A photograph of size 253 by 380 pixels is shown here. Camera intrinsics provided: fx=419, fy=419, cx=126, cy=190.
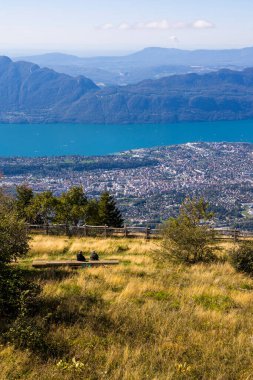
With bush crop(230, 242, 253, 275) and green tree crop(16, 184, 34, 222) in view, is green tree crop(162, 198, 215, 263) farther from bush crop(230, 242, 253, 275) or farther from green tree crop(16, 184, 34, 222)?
green tree crop(16, 184, 34, 222)

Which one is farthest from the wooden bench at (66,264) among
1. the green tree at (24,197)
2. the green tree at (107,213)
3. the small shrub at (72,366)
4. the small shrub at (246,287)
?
the green tree at (24,197)

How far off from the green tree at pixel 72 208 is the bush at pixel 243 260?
71.6 feet

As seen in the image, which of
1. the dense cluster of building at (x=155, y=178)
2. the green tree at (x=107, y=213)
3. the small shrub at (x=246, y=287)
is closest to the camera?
the small shrub at (x=246, y=287)

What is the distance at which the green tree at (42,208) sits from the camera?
36656 mm

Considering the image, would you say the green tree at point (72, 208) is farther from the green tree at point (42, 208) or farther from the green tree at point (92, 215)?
the green tree at point (42, 208)

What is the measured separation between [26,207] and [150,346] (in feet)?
101

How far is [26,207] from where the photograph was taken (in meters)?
37.9

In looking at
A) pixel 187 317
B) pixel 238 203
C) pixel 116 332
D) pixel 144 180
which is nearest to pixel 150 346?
pixel 116 332

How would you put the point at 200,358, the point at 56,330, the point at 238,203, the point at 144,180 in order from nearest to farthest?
1. the point at 200,358
2. the point at 56,330
3. the point at 238,203
4. the point at 144,180

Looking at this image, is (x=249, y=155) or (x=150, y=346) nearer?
(x=150, y=346)

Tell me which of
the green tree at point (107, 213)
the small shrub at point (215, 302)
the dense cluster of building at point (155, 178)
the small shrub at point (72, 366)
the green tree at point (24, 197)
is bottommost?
the dense cluster of building at point (155, 178)

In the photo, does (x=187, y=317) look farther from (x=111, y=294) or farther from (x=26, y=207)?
(x=26, y=207)

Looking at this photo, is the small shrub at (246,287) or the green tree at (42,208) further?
the green tree at (42,208)

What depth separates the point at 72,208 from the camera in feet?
123
